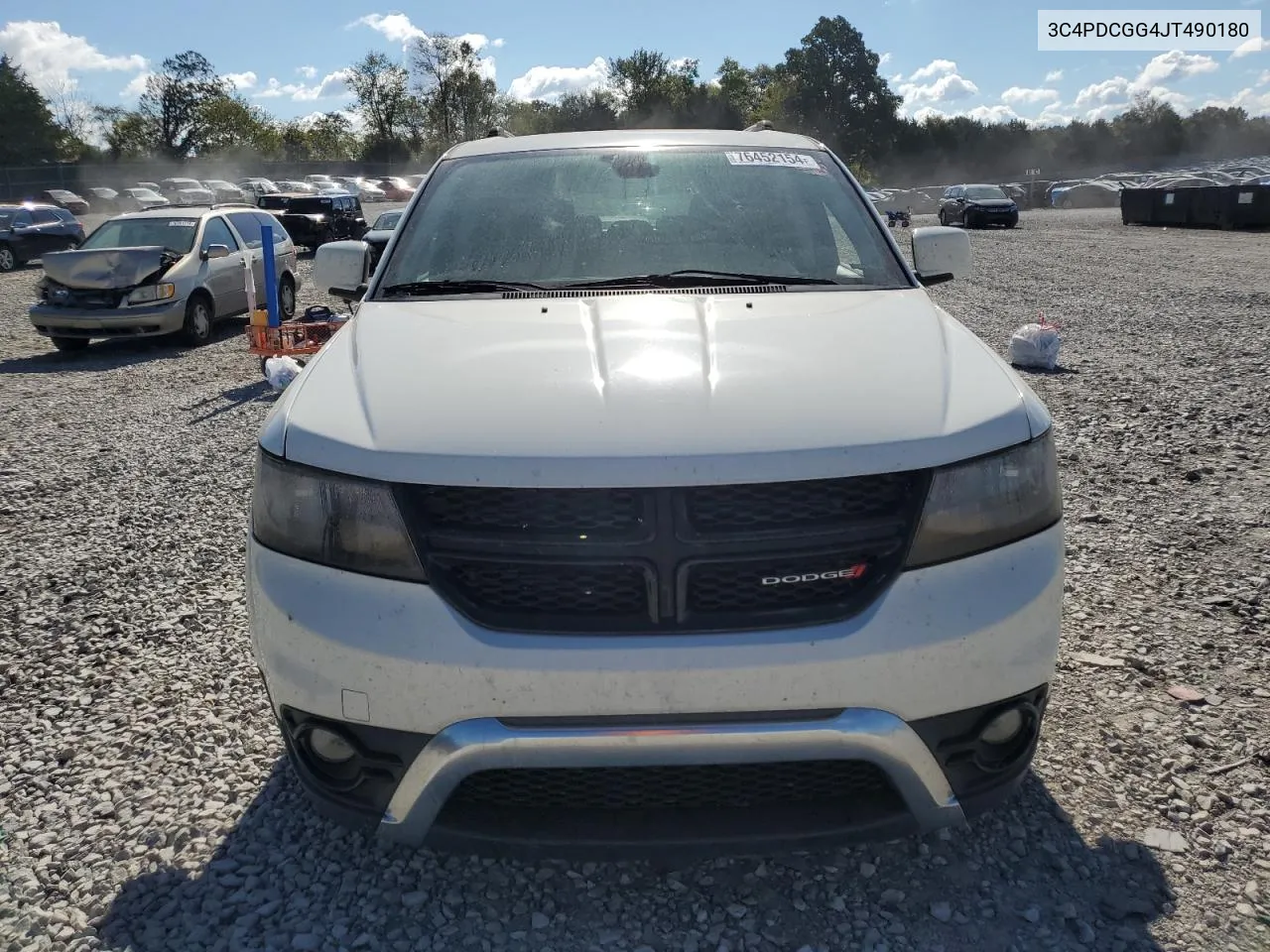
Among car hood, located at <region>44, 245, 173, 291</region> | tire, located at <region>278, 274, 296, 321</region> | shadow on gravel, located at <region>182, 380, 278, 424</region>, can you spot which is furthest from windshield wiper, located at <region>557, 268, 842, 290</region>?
tire, located at <region>278, 274, 296, 321</region>

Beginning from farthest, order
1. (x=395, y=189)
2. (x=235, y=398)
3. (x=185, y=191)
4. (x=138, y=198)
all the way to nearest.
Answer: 1. (x=395, y=189)
2. (x=185, y=191)
3. (x=138, y=198)
4. (x=235, y=398)

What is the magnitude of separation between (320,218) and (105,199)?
36990mm

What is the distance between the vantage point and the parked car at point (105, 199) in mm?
52438

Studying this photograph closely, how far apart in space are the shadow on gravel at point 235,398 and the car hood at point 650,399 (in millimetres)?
6085

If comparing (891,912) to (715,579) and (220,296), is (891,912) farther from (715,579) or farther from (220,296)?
(220,296)

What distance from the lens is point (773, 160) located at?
366 centimetres

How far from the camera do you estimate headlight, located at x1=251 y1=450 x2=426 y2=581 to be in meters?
2.01

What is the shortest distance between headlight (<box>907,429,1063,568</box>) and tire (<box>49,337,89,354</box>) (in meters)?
12.1

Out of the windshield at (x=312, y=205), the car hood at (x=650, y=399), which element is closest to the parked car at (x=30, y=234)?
the windshield at (x=312, y=205)

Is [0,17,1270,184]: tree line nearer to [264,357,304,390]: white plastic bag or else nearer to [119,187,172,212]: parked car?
[119,187,172,212]: parked car

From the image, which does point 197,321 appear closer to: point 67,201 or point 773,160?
point 773,160

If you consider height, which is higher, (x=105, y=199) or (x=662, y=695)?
(x=105, y=199)

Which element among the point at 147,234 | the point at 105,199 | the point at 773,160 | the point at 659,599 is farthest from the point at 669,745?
the point at 105,199

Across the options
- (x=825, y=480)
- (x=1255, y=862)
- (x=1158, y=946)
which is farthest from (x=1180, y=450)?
(x=825, y=480)
